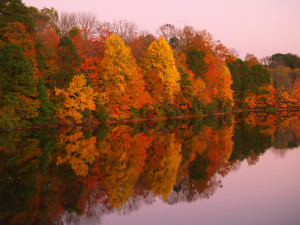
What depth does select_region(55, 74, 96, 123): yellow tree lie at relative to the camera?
3409 centimetres

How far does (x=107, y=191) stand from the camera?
1057 centimetres

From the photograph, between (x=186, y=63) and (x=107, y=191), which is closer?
(x=107, y=191)

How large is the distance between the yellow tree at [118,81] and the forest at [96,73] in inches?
4.9

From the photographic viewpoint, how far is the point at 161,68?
152 feet

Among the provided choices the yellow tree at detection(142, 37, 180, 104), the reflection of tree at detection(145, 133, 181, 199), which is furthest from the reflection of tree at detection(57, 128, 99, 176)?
the yellow tree at detection(142, 37, 180, 104)

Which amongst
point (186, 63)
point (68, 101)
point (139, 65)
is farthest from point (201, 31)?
point (68, 101)

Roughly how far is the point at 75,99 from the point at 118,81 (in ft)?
22.5

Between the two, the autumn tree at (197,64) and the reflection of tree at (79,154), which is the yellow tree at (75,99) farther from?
the autumn tree at (197,64)

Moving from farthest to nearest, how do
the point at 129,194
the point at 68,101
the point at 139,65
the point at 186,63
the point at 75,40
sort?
the point at 186,63 < the point at 139,65 < the point at 75,40 < the point at 68,101 < the point at 129,194

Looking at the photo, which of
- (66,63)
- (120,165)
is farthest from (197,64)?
(120,165)

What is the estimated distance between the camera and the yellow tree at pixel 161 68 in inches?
1805

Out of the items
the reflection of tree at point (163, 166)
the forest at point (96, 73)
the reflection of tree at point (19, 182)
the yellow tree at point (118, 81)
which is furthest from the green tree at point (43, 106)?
the reflection of tree at point (163, 166)

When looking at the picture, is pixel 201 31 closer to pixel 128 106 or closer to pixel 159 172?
pixel 128 106

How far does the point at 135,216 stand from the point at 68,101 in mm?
26816
